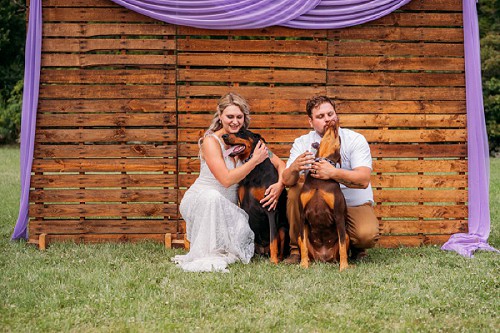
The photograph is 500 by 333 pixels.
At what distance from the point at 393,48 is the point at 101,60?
261 centimetres

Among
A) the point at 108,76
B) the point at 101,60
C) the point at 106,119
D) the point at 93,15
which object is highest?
the point at 93,15

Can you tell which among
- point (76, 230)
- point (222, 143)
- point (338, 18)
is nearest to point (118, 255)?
point (76, 230)

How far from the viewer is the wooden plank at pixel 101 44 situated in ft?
17.7

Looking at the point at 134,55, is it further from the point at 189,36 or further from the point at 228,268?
the point at 228,268

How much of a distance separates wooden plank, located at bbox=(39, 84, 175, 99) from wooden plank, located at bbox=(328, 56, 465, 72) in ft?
5.00

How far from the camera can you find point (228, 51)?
5.44 metres

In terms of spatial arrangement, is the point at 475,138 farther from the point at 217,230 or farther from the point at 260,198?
the point at 217,230

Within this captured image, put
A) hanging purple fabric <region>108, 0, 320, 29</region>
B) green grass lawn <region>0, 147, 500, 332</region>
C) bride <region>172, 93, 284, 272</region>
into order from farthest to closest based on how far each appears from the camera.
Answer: hanging purple fabric <region>108, 0, 320, 29</region> < bride <region>172, 93, 284, 272</region> < green grass lawn <region>0, 147, 500, 332</region>

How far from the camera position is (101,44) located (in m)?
5.41

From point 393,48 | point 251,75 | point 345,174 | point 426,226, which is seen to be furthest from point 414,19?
point 345,174

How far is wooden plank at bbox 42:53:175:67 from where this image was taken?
5.40 metres

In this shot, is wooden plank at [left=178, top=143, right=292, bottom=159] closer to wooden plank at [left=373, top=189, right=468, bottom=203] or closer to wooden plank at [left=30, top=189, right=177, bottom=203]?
wooden plank at [left=30, top=189, right=177, bottom=203]

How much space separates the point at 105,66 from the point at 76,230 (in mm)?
1492

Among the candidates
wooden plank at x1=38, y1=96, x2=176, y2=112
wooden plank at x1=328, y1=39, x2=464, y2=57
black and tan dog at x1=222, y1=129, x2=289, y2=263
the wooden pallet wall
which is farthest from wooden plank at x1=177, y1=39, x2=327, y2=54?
black and tan dog at x1=222, y1=129, x2=289, y2=263
